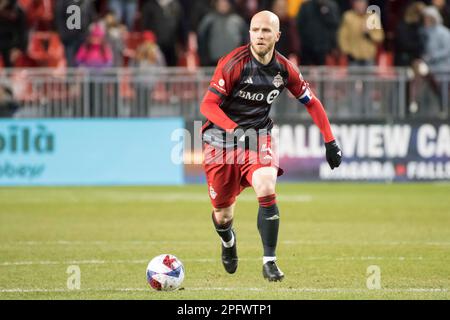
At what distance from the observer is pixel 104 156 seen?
71.7 ft

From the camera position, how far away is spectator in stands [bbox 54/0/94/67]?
22234 millimetres

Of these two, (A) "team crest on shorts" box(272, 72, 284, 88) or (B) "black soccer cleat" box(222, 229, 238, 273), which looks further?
(B) "black soccer cleat" box(222, 229, 238, 273)

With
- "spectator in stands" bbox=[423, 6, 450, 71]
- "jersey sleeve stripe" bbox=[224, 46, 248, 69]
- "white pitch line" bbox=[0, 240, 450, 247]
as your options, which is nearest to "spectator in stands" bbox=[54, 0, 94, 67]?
"spectator in stands" bbox=[423, 6, 450, 71]

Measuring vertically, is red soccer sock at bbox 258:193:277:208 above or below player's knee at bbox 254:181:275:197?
below

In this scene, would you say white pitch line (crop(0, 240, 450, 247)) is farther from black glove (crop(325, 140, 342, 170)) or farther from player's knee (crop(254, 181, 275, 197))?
player's knee (crop(254, 181, 275, 197))

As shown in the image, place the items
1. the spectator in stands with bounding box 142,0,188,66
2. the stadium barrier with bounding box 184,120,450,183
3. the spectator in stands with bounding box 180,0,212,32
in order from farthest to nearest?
the spectator in stands with bounding box 180,0,212,32 < the spectator in stands with bounding box 142,0,188,66 < the stadium barrier with bounding box 184,120,450,183

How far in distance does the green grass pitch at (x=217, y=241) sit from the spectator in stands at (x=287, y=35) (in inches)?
103

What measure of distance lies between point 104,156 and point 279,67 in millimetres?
11689

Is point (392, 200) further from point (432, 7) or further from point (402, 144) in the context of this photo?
point (432, 7)

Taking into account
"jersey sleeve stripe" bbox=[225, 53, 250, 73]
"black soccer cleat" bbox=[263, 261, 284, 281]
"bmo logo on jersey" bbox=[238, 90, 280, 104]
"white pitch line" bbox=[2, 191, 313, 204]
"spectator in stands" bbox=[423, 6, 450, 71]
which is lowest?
"white pitch line" bbox=[2, 191, 313, 204]

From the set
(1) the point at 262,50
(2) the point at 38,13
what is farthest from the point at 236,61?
(2) the point at 38,13

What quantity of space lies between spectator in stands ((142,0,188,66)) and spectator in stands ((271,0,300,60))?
2111 mm

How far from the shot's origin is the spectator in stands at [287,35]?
22.2 m

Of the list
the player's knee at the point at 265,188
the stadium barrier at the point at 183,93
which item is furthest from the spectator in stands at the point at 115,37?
the player's knee at the point at 265,188
